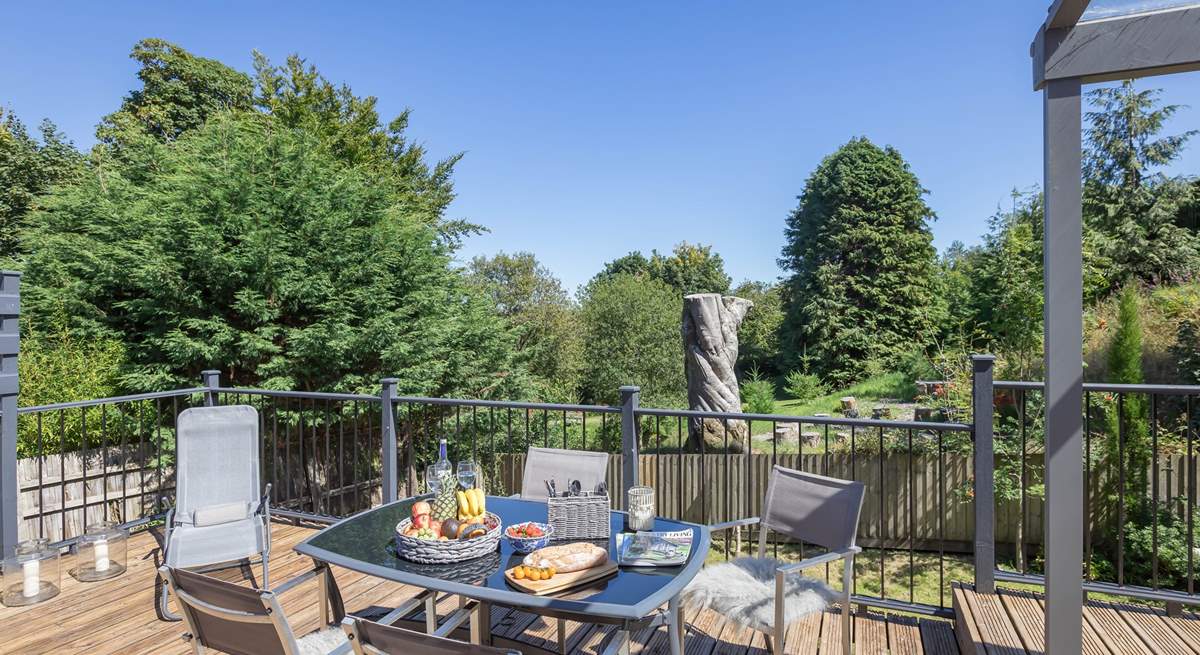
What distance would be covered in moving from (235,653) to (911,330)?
Result: 63.6 ft

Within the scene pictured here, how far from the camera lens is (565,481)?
9.38 feet

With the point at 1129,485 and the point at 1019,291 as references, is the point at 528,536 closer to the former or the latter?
the point at 1129,485

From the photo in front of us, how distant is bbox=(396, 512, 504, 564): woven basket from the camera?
1910mm

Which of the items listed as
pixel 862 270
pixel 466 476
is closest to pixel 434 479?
→ pixel 466 476

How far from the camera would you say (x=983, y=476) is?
8.67 feet

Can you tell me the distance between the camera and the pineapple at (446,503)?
2.13 meters

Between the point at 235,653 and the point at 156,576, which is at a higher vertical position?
the point at 235,653

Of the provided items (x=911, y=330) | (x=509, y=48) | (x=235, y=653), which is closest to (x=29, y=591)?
(x=235, y=653)

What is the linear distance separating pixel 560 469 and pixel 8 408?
3.27 m

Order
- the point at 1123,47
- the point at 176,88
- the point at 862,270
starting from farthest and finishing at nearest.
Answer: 1. the point at 862,270
2. the point at 176,88
3. the point at 1123,47

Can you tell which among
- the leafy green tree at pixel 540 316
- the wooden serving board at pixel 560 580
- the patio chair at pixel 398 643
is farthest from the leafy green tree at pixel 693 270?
the patio chair at pixel 398 643

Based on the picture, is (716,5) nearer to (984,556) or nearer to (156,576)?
(984,556)

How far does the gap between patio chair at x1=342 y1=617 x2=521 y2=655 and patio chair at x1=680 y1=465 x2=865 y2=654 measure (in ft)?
Result: 3.82

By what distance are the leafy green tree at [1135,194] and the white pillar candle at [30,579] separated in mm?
13130
